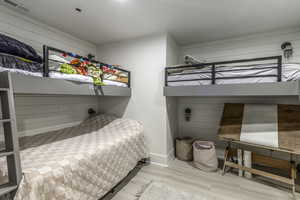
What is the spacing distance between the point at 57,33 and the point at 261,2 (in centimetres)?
320

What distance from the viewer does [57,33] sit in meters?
2.56

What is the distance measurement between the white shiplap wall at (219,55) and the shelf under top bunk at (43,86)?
6.52ft

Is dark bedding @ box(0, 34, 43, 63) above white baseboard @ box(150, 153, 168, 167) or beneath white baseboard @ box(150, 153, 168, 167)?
above

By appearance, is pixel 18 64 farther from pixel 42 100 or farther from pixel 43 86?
pixel 42 100

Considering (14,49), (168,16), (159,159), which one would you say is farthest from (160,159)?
(14,49)

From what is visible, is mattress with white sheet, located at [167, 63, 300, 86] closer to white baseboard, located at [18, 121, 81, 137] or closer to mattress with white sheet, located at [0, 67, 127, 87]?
mattress with white sheet, located at [0, 67, 127, 87]

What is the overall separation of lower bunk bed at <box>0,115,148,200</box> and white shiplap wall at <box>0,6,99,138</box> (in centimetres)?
23

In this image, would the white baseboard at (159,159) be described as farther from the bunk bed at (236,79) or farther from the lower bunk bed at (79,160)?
the bunk bed at (236,79)

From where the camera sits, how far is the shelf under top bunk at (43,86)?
1191mm

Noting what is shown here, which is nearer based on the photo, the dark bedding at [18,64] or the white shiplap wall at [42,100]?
the dark bedding at [18,64]

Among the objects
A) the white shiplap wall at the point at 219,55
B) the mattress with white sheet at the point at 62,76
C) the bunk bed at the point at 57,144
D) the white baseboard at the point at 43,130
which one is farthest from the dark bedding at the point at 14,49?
the white shiplap wall at the point at 219,55

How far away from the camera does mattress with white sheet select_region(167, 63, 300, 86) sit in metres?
1.77

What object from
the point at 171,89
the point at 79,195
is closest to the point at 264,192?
the point at 171,89

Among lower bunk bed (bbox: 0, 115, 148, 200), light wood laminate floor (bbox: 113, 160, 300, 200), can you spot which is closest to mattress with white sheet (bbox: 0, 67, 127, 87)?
lower bunk bed (bbox: 0, 115, 148, 200)
